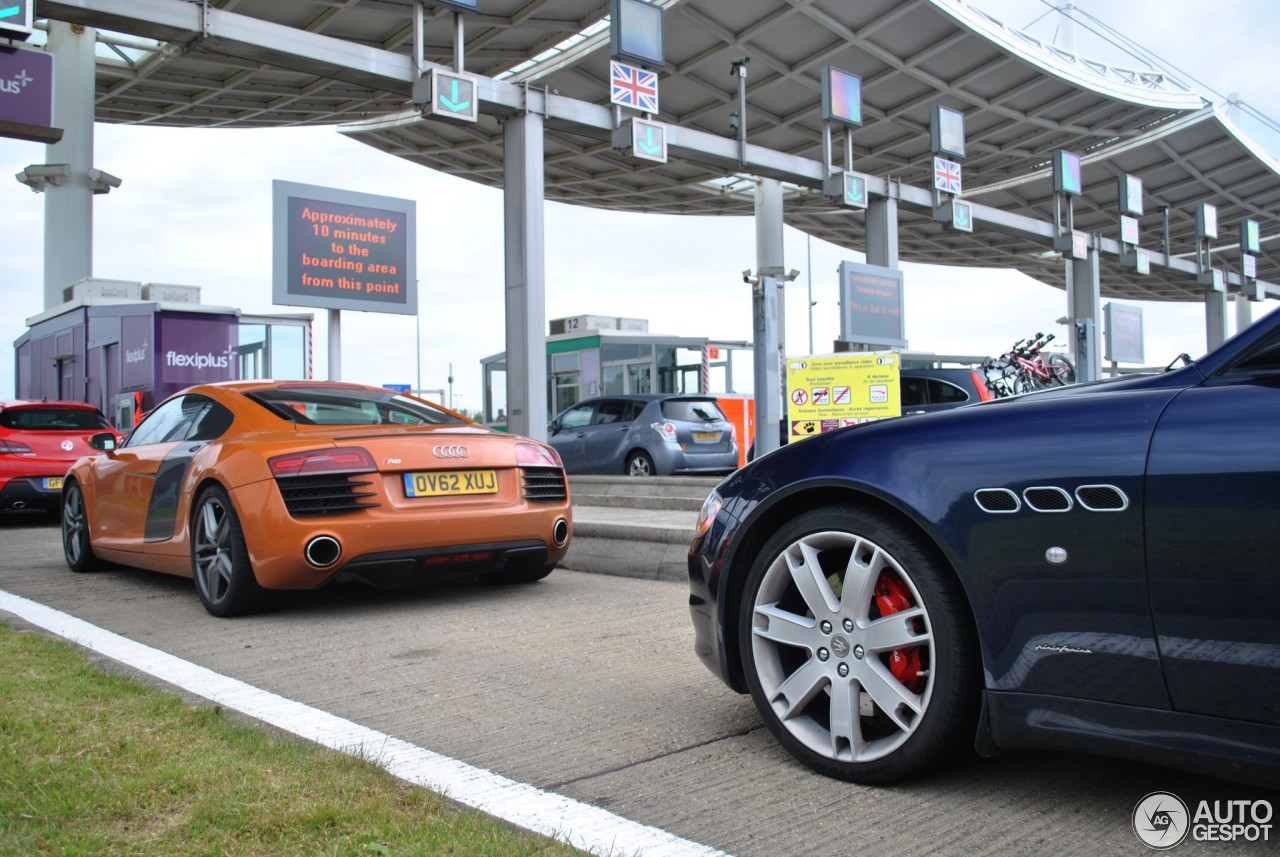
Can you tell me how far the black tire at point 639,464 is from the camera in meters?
15.2

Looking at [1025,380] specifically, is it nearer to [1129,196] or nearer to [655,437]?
[655,437]

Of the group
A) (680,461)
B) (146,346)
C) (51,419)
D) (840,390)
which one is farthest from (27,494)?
(840,390)

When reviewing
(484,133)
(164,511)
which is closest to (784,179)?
(484,133)

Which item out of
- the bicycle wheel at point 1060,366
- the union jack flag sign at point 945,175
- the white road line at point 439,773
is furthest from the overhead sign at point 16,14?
the union jack flag sign at point 945,175

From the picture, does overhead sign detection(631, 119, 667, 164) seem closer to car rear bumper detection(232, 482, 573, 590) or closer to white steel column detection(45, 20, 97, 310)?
car rear bumper detection(232, 482, 573, 590)

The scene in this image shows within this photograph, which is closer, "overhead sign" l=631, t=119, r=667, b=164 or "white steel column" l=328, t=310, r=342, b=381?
"white steel column" l=328, t=310, r=342, b=381

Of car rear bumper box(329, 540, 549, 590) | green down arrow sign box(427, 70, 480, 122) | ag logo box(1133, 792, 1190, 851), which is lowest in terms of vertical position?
ag logo box(1133, 792, 1190, 851)

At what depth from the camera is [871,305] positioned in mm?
21719

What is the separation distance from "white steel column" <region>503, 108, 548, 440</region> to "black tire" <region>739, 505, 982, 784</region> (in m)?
13.1

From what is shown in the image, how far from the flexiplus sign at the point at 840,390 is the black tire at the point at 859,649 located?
33.3 feet

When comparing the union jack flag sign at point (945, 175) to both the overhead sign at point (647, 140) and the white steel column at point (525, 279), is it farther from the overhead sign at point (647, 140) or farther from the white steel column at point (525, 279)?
the white steel column at point (525, 279)

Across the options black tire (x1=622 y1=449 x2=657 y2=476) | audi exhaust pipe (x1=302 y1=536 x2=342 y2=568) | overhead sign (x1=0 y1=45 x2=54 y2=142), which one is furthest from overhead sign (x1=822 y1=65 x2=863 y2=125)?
audi exhaust pipe (x1=302 y1=536 x2=342 y2=568)

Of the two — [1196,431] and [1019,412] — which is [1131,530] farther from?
[1019,412]

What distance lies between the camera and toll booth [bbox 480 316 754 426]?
74.5 ft
